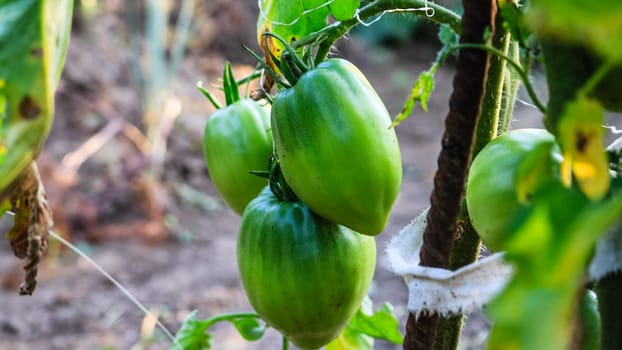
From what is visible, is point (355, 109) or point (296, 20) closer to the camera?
point (355, 109)

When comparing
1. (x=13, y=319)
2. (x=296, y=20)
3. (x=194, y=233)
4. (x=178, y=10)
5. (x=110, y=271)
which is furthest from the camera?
(x=178, y=10)

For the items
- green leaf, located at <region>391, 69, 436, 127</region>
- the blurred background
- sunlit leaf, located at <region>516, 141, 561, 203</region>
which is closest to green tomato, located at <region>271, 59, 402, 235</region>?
green leaf, located at <region>391, 69, 436, 127</region>

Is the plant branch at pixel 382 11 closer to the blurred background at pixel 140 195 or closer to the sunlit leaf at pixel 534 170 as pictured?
the sunlit leaf at pixel 534 170

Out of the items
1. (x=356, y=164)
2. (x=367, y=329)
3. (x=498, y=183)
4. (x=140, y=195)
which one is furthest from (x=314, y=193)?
(x=140, y=195)

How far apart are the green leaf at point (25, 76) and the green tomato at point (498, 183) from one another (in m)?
0.32

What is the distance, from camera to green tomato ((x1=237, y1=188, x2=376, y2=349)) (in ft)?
2.20

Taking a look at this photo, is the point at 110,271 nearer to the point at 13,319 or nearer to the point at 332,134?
the point at 13,319

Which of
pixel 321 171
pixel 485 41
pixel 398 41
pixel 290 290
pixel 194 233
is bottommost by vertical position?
pixel 398 41

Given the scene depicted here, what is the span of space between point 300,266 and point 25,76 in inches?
12.0

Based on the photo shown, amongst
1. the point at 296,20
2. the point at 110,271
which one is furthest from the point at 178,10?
the point at 296,20

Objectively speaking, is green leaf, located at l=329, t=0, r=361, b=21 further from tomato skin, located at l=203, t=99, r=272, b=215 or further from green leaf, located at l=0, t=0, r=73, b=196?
green leaf, located at l=0, t=0, r=73, b=196

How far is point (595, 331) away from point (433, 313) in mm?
124

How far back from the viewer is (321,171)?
61cm

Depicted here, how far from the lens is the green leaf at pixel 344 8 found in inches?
27.8
